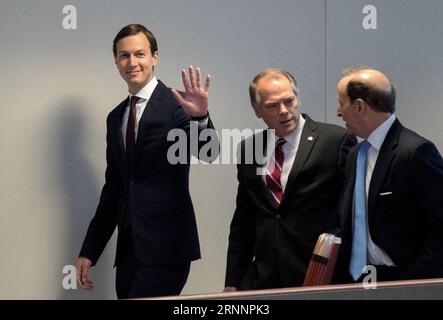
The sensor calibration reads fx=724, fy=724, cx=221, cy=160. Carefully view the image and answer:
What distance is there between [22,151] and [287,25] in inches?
61.5

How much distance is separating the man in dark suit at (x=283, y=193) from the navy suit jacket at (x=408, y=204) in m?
0.32

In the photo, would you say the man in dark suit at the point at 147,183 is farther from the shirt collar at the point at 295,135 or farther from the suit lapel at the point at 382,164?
the suit lapel at the point at 382,164

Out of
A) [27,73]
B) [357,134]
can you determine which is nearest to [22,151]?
[27,73]

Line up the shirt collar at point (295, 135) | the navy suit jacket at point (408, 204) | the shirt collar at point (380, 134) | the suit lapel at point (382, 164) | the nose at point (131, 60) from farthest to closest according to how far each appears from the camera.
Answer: the nose at point (131, 60), the shirt collar at point (295, 135), the shirt collar at point (380, 134), the suit lapel at point (382, 164), the navy suit jacket at point (408, 204)

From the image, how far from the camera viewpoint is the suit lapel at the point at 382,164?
2.49 metres

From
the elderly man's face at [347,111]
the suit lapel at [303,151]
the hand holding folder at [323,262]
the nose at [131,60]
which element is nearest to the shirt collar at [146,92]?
the nose at [131,60]

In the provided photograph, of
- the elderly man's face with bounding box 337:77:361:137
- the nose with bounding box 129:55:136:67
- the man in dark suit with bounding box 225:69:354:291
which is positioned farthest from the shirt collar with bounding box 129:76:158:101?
the elderly man's face with bounding box 337:77:361:137

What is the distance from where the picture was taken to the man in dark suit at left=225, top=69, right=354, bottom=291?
9.17 feet

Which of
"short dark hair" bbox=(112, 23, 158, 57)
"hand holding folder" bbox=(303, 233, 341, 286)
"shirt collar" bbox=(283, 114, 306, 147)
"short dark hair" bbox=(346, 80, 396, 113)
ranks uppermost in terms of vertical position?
"short dark hair" bbox=(112, 23, 158, 57)

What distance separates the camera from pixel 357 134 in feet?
8.94

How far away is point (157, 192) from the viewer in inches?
121

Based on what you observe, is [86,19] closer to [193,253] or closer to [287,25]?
[287,25]

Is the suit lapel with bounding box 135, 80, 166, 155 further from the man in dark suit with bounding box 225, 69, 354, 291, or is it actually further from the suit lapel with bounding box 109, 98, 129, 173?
the man in dark suit with bounding box 225, 69, 354, 291

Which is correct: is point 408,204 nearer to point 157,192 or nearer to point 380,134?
point 380,134
